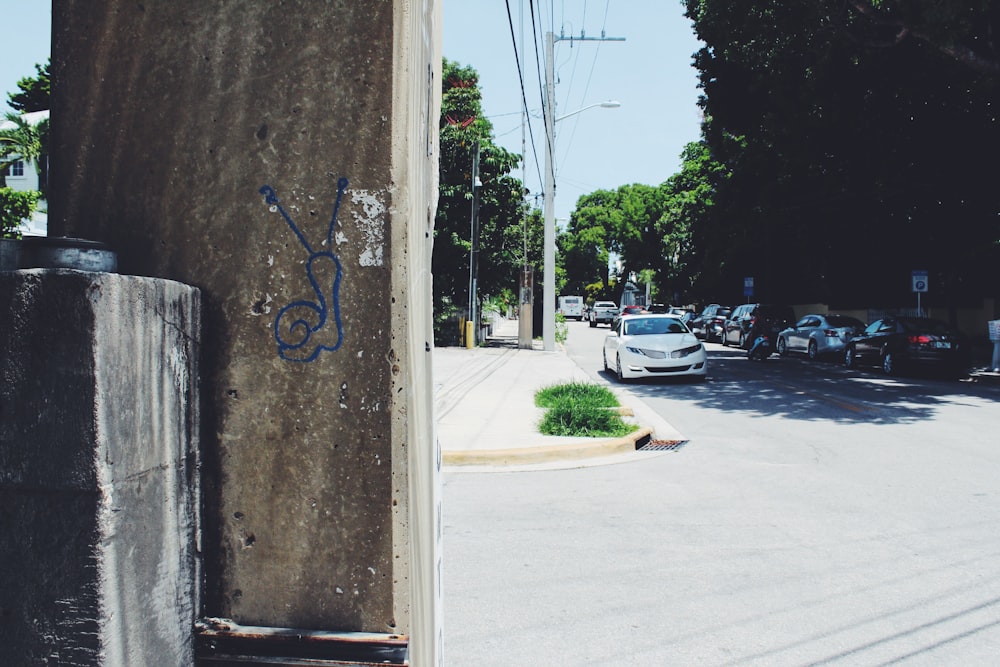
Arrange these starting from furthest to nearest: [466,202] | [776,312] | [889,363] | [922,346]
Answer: [776,312]
[466,202]
[889,363]
[922,346]

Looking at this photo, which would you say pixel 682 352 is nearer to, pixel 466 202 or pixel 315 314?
pixel 466 202

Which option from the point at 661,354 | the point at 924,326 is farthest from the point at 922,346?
the point at 661,354

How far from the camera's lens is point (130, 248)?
2.09 m

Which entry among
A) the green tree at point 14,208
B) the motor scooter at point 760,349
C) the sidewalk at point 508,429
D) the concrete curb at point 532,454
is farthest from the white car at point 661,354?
the green tree at point 14,208

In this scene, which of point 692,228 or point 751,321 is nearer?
point 751,321

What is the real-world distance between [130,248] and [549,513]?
490 centimetres

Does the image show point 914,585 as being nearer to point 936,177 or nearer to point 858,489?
point 858,489

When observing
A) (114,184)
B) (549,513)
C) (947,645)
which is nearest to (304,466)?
(114,184)

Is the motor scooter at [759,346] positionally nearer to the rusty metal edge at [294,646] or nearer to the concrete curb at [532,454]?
the concrete curb at [532,454]

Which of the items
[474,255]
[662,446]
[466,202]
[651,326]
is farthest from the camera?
[466,202]

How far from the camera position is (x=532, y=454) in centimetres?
880

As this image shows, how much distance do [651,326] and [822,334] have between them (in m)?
9.26

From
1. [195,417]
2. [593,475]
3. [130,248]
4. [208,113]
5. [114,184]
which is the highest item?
[208,113]

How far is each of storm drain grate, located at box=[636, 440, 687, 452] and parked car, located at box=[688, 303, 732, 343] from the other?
2719 centimetres
